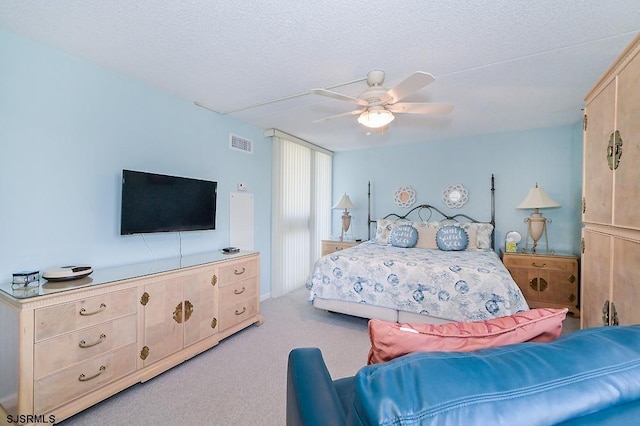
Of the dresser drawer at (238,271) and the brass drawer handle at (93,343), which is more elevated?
the dresser drawer at (238,271)

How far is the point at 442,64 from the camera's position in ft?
7.18

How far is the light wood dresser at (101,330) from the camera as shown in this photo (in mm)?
1553

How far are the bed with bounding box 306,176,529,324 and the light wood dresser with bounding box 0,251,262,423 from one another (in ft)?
4.33

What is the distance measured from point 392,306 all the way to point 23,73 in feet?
11.7

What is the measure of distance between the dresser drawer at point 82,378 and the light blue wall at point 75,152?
2.51 feet

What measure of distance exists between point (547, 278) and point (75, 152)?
203 inches

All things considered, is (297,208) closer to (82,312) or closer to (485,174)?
(485,174)

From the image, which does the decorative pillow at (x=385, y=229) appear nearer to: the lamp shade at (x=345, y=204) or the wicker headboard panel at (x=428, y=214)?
the wicker headboard panel at (x=428, y=214)

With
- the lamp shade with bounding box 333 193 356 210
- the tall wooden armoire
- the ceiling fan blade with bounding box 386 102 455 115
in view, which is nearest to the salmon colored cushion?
the tall wooden armoire

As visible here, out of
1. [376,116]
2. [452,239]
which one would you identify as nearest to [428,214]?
[452,239]

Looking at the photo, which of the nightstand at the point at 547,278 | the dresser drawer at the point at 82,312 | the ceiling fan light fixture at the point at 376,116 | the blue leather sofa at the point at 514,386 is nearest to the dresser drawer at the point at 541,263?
the nightstand at the point at 547,278

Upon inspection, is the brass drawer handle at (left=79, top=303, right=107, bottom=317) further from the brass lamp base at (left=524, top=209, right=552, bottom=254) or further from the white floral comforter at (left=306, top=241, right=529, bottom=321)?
the brass lamp base at (left=524, top=209, right=552, bottom=254)

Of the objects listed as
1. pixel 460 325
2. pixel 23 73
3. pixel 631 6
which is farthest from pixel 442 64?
pixel 23 73

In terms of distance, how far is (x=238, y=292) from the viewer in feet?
9.59
